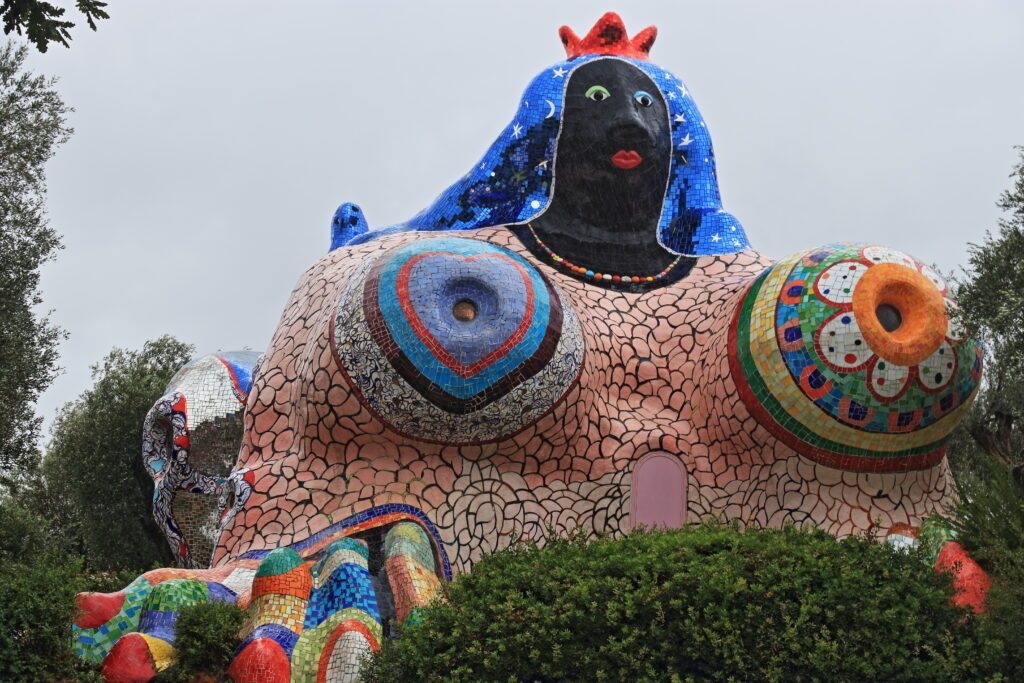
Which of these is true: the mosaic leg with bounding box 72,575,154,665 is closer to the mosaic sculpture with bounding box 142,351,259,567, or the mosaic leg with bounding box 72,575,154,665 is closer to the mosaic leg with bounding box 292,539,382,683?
the mosaic leg with bounding box 292,539,382,683

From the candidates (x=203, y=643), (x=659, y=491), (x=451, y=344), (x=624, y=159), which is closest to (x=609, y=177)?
(x=624, y=159)

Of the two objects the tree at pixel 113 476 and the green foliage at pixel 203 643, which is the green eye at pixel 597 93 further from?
the tree at pixel 113 476

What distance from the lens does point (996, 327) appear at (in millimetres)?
11852

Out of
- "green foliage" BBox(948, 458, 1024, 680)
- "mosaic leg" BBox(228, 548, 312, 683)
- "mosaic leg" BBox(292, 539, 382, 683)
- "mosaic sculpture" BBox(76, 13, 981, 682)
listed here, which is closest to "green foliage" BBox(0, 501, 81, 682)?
"mosaic sculpture" BBox(76, 13, 981, 682)

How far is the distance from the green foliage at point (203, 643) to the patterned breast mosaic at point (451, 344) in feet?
8.54

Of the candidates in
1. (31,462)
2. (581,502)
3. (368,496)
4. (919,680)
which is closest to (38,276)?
(31,462)

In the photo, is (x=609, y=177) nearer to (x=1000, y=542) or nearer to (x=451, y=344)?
(x=451, y=344)

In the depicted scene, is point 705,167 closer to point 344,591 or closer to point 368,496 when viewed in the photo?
point 368,496

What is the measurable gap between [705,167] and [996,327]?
4672 millimetres

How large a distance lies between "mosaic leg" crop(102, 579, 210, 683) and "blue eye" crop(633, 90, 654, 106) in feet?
23.3

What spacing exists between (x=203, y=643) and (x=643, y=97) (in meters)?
7.79

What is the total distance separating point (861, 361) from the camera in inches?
504

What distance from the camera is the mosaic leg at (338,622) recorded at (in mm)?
10852

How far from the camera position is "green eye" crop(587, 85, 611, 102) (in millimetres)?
15320
